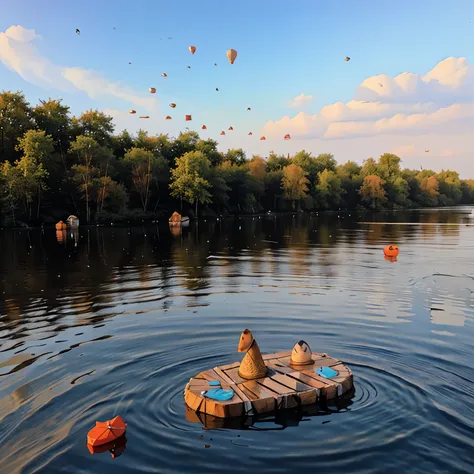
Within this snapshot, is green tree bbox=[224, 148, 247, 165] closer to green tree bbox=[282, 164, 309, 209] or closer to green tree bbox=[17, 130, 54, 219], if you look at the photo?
green tree bbox=[282, 164, 309, 209]

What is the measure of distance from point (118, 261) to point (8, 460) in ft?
74.1

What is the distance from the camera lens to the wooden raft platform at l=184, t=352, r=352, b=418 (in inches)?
310

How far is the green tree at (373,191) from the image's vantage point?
440 feet

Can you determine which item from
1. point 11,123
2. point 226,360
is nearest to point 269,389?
point 226,360

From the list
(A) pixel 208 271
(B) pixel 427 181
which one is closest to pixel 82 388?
(A) pixel 208 271

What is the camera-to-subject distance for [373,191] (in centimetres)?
13438

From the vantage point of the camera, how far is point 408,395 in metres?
8.76

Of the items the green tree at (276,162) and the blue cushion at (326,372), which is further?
the green tree at (276,162)

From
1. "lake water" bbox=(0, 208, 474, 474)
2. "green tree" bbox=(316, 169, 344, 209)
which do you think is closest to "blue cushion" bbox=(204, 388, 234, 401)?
"lake water" bbox=(0, 208, 474, 474)

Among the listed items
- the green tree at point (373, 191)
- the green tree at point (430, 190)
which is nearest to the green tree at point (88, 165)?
the green tree at point (373, 191)

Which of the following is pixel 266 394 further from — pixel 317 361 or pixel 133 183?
pixel 133 183

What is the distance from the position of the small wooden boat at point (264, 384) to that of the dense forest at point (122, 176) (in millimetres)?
59639

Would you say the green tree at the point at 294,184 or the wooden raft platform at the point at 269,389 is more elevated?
the green tree at the point at 294,184

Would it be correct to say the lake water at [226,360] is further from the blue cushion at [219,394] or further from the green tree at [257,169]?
the green tree at [257,169]
